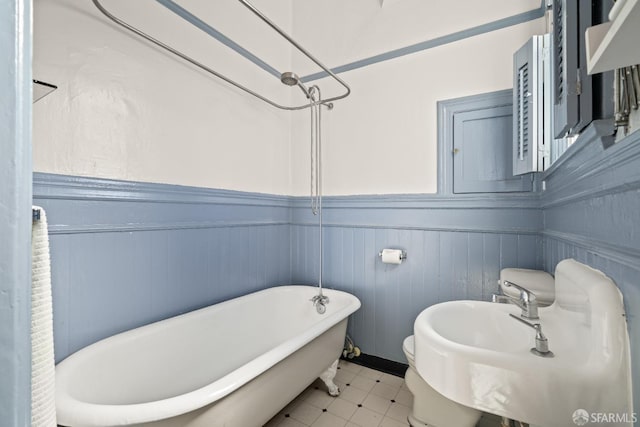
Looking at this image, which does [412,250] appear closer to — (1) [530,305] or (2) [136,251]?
(1) [530,305]

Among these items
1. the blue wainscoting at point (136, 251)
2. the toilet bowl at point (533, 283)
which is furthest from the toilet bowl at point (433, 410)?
the blue wainscoting at point (136, 251)

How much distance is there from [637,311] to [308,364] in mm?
1180

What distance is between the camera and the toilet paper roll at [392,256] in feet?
5.98

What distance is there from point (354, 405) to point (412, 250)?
0.96 meters

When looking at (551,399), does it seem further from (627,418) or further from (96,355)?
(96,355)

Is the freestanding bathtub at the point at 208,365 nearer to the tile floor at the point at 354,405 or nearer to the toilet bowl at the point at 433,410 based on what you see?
the tile floor at the point at 354,405

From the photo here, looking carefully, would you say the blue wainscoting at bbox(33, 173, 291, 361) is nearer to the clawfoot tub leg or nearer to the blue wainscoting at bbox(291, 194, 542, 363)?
the blue wainscoting at bbox(291, 194, 542, 363)

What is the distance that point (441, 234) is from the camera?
1.80 meters

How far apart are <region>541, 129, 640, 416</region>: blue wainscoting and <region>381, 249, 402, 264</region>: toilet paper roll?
2.91 ft

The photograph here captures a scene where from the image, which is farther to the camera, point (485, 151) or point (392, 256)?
point (392, 256)

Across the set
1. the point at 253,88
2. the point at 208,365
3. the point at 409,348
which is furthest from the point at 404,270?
the point at 253,88

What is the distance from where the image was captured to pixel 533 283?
1.27m

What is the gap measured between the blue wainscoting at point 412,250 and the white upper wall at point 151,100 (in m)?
0.68

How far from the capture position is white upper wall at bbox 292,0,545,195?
169 centimetres
